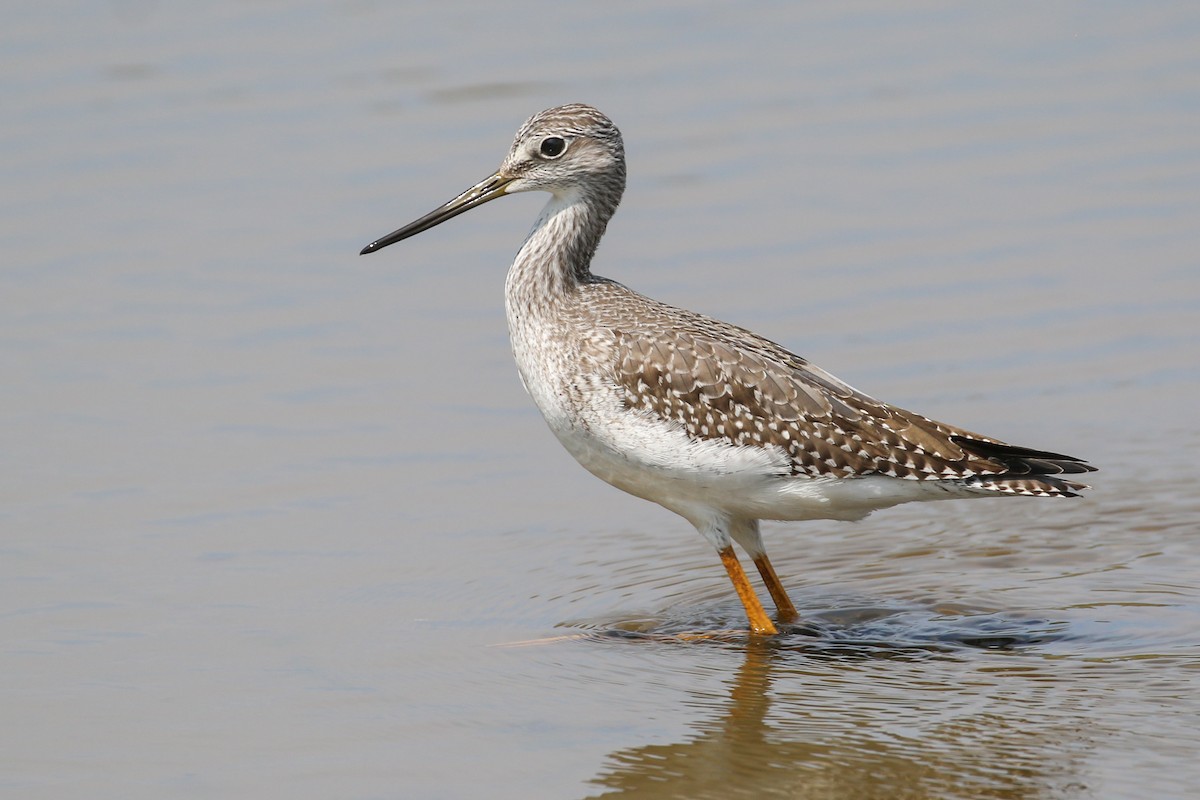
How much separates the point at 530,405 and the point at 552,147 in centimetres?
306

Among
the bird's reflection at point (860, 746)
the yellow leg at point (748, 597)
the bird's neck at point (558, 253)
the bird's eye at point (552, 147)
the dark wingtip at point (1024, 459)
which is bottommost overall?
the bird's reflection at point (860, 746)

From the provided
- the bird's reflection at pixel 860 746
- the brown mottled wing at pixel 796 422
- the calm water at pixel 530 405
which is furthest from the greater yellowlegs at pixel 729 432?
the bird's reflection at pixel 860 746

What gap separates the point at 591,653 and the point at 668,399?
1.40 m

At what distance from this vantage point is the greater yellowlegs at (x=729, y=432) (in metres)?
9.76

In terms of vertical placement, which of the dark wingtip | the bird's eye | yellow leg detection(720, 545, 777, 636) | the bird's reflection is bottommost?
the bird's reflection

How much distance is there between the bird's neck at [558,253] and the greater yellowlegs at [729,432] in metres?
0.02

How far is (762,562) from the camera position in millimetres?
10375

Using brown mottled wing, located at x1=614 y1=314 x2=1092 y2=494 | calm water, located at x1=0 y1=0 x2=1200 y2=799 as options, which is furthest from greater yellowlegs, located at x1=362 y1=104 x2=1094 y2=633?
calm water, located at x1=0 y1=0 x2=1200 y2=799

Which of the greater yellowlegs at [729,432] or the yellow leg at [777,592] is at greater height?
the greater yellowlegs at [729,432]

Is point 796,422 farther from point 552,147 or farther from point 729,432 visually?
point 552,147

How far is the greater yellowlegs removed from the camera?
384 inches

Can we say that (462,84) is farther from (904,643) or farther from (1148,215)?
(904,643)

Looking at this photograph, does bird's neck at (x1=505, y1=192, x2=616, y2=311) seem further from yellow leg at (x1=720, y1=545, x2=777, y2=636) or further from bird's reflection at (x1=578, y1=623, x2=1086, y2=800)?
bird's reflection at (x1=578, y1=623, x2=1086, y2=800)

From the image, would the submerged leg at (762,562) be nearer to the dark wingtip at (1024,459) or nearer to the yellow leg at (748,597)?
the yellow leg at (748,597)
